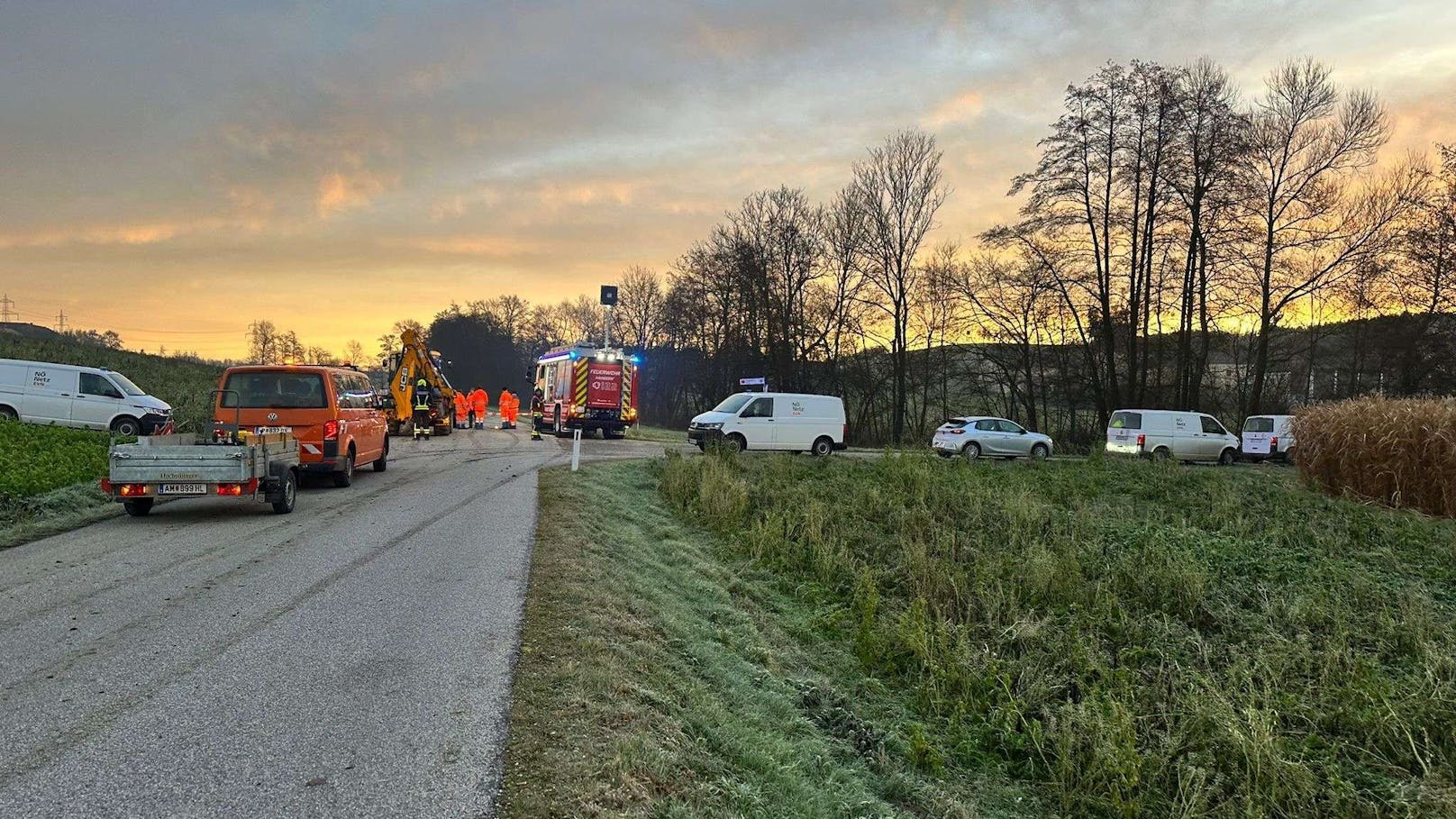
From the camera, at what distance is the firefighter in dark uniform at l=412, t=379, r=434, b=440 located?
25.3 metres

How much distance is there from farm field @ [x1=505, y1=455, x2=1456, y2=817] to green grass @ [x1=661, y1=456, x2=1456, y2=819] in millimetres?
30

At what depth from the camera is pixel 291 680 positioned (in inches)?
166

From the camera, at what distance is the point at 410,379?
82.3 ft

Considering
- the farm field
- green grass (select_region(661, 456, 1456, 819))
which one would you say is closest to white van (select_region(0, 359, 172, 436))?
the farm field

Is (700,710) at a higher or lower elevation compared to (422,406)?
lower

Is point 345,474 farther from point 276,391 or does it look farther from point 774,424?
point 774,424

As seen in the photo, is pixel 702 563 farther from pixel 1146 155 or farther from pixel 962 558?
pixel 1146 155

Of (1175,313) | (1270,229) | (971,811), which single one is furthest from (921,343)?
(971,811)

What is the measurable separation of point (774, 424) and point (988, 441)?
7.67 meters

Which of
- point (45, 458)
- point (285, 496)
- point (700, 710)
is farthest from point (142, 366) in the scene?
point (700, 710)

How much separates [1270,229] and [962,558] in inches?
1044

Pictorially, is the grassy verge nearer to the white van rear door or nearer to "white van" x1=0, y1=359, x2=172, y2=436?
"white van" x1=0, y1=359, x2=172, y2=436

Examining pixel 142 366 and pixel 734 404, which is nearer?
pixel 734 404

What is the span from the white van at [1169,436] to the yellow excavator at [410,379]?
2366 centimetres
